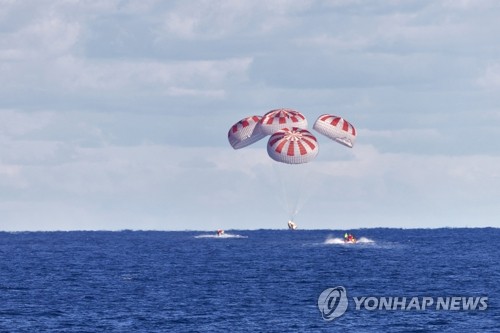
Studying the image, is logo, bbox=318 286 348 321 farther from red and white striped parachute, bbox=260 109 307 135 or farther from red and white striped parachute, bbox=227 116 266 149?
red and white striped parachute, bbox=227 116 266 149

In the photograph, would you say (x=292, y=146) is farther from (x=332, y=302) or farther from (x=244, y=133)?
(x=332, y=302)

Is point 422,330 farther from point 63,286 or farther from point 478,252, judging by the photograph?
point 478,252

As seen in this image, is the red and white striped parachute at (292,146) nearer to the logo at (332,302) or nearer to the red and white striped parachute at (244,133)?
the red and white striped parachute at (244,133)

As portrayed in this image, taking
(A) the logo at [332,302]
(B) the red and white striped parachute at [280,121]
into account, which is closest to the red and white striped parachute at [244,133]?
(B) the red and white striped parachute at [280,121]

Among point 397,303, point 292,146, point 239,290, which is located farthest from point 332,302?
point 292,146

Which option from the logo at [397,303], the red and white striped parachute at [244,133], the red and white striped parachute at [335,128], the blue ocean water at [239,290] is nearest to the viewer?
the blue ocean water at [239,290]

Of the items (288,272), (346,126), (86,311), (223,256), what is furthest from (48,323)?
(223,256)
